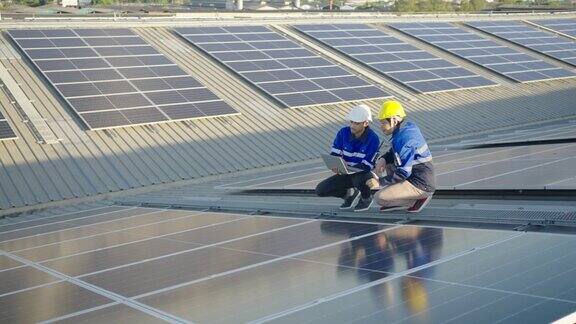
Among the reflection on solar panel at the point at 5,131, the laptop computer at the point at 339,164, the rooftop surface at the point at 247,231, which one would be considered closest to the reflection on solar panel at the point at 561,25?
the rooftop surface at the point at 247,231

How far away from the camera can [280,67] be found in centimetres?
3097

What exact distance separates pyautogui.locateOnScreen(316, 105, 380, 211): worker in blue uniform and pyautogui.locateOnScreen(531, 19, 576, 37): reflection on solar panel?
39598mm

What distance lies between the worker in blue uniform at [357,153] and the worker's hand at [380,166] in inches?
7.0

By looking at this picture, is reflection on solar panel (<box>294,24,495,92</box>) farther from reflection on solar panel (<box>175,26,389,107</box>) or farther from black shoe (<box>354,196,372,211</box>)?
black shoe (<box>354,196,372,211</box>)

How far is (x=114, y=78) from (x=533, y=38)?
2798 cm

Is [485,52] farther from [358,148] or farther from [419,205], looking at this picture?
[419,205]

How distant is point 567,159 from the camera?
12.1m

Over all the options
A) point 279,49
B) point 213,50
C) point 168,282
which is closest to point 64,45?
point 213,50

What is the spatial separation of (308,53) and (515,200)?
24.7 metres

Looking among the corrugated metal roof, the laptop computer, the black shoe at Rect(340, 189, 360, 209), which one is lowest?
the corrugated metal roof

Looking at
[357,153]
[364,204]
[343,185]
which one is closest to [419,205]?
[364,204]

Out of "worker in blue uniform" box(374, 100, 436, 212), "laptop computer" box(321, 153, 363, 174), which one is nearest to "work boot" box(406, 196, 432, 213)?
"worker in blue uniform" box(374, 100, 436, 212)

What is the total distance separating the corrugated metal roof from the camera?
66.5ft

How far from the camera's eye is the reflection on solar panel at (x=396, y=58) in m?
32.8
